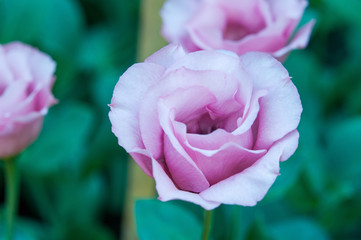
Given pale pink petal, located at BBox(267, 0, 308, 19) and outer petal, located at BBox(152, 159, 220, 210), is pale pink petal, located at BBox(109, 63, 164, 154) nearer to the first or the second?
outer petal, located at BBox(152, 159, 220, 210)

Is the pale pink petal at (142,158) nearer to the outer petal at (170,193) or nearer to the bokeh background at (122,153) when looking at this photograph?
the outer petal at (170,193)

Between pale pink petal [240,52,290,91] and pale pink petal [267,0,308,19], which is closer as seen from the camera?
pale pink petal [240,52,290,91]

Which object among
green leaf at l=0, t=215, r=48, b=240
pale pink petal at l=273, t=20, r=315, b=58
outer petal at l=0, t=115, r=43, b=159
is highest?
pale pink petal at l=273, t=20, r=315, b=58

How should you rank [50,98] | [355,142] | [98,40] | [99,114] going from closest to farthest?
[50,98]
[355,142]
[99,114]
[98,40]

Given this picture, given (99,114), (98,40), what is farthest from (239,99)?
(98,40)

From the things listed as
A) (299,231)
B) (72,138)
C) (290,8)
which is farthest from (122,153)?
(290,8)

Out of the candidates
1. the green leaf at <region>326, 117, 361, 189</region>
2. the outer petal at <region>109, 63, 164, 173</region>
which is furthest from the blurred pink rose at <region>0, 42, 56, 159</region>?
the green leaf at <region>326, 117, 361, 189</region>

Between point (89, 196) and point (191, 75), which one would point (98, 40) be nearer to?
point (89, 196)
